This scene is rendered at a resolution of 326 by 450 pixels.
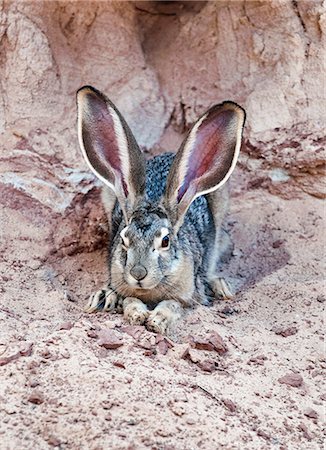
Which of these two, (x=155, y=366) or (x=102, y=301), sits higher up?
(x=155, y=366)

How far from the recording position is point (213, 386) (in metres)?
3.79

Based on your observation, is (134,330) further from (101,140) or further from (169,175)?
(101,140)

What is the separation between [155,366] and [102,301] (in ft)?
4.30

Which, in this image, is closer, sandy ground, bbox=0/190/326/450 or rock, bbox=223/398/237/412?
sandy ground, bbox=0/190/326/450

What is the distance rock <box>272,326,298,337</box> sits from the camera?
457 centimetres

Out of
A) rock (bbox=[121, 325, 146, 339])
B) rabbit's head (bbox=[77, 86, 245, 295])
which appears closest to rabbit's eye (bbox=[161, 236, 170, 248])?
rabbit's head (bbox=[77, 86, 245, 295])

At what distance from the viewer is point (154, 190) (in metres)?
5.28

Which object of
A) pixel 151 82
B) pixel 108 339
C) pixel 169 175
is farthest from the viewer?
pixel 151 82

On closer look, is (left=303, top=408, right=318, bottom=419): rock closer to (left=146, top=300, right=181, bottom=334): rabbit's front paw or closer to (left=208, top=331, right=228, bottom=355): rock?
(left=208, top=331, right=228, bottom=355): rock

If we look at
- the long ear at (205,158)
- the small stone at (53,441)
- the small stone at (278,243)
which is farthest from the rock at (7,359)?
the small stone at (278,243)

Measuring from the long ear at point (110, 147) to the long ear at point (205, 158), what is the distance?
234 millimetres

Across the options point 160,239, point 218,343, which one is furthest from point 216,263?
point 218,343

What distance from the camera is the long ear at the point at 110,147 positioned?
16.2 ft

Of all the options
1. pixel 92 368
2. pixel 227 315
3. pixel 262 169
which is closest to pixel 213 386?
pixel 92 368
